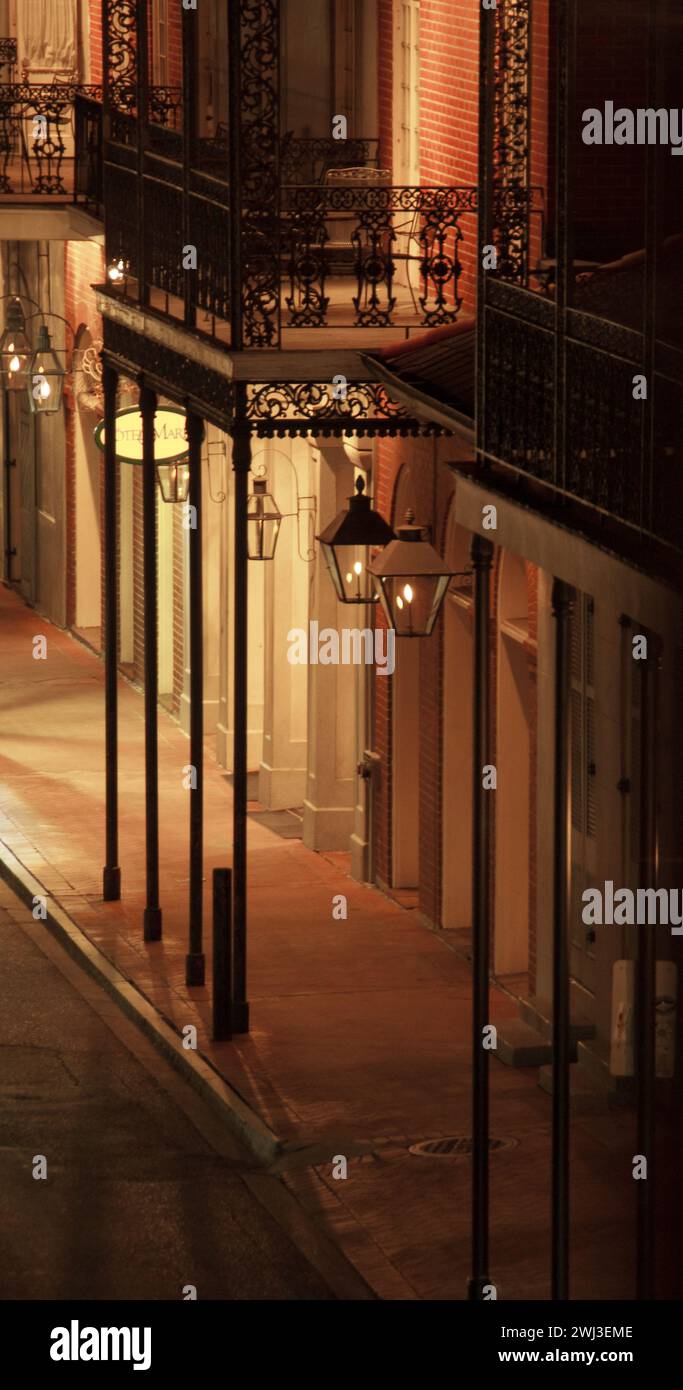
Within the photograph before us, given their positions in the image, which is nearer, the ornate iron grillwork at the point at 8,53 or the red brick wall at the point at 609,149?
the red brick wall at the point at 609,149

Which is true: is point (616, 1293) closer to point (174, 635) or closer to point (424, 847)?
point (424, 847)

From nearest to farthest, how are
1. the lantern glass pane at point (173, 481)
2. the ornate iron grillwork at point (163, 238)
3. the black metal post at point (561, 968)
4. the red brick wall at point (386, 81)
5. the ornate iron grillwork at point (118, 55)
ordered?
the black metal post at point (561, 968) < the ornate iron grillwork at point (163, 238) < the ornate iron grillwork at point (118, 55) < the red brick wall at point (386, 81) < the lantern glass pane at point (173, 481)

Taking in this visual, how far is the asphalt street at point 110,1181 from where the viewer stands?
12.2 meters

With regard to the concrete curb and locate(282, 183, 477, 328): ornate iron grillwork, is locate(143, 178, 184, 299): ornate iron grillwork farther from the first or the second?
the concrete curb

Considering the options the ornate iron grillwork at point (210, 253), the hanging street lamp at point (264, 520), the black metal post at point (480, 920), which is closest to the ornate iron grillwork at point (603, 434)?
the black metal post at point (480, 920)

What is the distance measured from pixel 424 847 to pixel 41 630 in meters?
13.0

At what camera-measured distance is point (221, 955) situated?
15.4 metres

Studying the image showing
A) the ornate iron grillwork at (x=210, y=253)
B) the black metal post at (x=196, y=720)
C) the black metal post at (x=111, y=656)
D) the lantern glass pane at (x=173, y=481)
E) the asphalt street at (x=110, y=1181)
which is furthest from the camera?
the lantern glass pane at (x=173, y=481)

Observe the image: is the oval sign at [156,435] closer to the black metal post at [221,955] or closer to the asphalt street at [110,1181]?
the asphalt street at [110,1181]

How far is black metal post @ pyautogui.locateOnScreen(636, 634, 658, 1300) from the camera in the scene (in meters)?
8.95

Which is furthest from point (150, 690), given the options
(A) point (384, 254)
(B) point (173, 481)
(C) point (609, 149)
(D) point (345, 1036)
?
(B) point (173, 481)

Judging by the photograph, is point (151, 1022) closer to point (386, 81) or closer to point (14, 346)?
point (386, 81)

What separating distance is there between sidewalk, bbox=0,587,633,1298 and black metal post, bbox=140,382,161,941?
331 millimetres

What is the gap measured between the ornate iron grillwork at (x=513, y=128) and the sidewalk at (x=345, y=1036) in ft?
14.2
